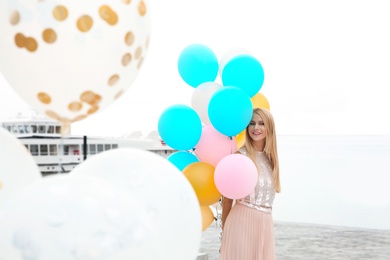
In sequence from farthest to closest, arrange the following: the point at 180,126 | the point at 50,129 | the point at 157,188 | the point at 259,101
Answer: the point at 50,129, the point at 259,101, the point at 180,126, the point at 157,188

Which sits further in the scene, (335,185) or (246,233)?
(335,185)

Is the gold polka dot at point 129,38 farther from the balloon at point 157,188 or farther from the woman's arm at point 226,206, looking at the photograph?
the woman's arm at point 226,206

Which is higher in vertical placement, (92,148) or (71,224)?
(71,224)

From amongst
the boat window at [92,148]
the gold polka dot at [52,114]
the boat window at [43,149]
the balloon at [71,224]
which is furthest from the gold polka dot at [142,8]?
the boat window at [92,148]

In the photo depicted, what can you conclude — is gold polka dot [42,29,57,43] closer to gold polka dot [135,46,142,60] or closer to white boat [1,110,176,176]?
gold polka dot [135,46,142,60]

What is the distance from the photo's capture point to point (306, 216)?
327 inches

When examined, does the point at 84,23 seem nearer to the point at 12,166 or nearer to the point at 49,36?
the point at 49,36

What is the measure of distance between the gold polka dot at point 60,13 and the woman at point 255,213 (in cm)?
141

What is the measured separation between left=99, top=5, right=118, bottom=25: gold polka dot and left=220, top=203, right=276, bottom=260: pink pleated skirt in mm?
1483

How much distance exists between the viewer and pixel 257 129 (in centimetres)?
262

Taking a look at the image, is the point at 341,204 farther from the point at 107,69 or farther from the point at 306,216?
the point at 107,69

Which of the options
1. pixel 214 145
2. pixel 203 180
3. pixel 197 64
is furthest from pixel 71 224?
pixel 197 64

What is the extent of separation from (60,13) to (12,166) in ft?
1.20

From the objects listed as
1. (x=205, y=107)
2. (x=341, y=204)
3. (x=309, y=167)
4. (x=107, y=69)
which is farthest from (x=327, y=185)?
(x=107, y=69)
